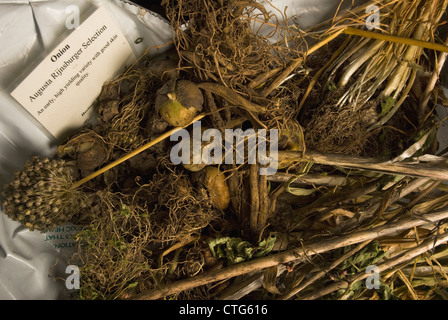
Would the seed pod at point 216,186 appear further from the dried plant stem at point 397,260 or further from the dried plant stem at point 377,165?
the dried plant stem at point 397,260

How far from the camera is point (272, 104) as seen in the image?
1.01 meters

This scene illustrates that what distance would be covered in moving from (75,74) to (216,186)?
55 cm

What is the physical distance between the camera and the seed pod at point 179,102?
98cm

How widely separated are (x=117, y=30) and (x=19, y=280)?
2.78ft

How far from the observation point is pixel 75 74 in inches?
39.3

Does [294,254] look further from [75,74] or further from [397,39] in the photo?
[75,74]

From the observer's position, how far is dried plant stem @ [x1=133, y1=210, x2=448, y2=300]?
3.44 feet

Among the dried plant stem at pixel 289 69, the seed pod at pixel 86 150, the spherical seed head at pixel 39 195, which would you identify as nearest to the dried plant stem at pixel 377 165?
the dried plant stem at pixel 289 69

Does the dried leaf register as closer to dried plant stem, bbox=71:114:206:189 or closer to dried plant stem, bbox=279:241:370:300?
dried plant stem, bbox=279:241:370:300

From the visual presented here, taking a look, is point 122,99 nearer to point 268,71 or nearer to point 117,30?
point 117,30

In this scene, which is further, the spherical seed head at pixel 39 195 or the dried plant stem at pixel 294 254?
the dried plant stem at pixel 294 254

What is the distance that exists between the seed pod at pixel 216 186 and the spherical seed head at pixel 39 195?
416mm

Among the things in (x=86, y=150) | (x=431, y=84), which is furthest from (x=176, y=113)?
(x=431, y=84)

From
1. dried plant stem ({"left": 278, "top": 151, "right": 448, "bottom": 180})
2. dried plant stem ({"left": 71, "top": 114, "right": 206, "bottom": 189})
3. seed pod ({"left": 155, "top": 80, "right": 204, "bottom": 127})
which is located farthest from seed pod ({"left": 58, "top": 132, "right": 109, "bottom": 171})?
dried plant stem ({"left": 278, "top": 151, "right": 448, "bottom": 180})
